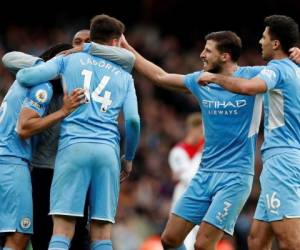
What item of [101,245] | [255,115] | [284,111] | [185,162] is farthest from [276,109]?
[185,162]

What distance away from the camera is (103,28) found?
914 cm

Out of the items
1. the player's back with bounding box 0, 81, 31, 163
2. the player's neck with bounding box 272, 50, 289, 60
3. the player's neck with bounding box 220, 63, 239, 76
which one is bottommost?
the player's back with bounding box 0, 81, 31, 163

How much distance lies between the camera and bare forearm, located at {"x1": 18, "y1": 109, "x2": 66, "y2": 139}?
8802 mm

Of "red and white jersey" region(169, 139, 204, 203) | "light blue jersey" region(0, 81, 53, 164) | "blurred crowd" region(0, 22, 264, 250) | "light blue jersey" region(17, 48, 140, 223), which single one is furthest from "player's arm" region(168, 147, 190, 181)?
"light blue jersey" region(0, 81, 53, 164)

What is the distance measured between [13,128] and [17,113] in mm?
136

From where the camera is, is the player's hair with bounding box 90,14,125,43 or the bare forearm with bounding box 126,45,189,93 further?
the bare forearm with bounding box 126,45,189,93

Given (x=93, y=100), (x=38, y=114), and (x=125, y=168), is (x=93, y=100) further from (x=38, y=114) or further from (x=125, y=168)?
(x=125, y=168)

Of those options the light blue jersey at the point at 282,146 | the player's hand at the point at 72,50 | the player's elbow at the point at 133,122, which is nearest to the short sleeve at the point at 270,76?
the light blue jersey at the point at 282,146

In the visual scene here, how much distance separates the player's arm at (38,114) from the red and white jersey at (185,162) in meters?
4.85

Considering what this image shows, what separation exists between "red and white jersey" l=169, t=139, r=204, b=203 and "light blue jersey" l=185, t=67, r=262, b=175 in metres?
4.07

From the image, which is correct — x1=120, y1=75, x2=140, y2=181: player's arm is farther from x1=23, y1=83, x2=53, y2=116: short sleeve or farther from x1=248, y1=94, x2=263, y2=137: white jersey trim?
x1=248, y1=94, x2=263, y2=137: white jersey trim

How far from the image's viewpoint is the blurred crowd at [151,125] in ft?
53.4

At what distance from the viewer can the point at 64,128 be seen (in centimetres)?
897

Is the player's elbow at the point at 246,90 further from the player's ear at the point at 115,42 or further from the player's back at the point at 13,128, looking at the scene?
the player's back at the point at 13,128
